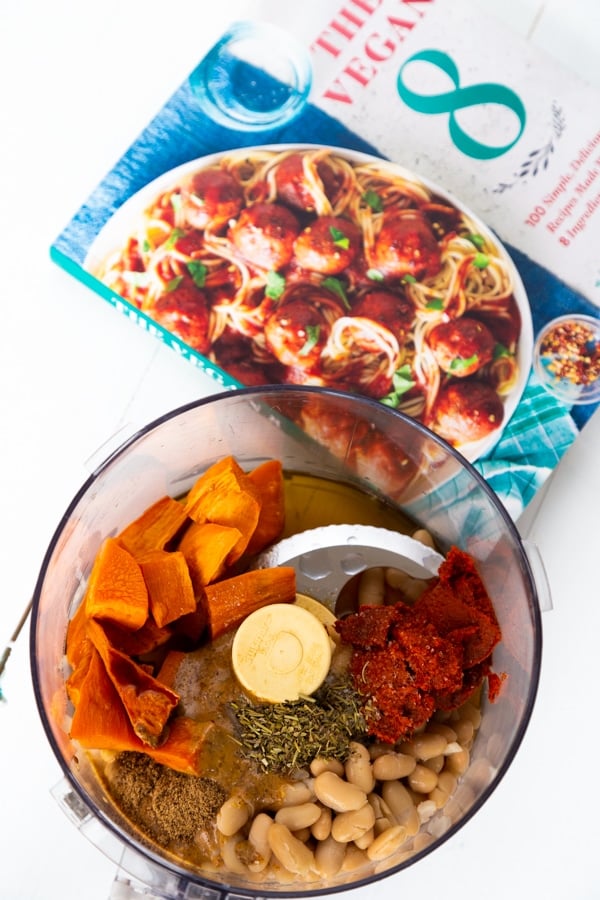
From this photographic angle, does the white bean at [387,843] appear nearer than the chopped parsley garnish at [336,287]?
Yes

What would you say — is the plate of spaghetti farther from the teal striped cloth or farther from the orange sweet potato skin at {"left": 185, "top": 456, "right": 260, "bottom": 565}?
the orange sweet potato skin at {"left": 185, "top": 456, "right": 260, "bottom": 565}

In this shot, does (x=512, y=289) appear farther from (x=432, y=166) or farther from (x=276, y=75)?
(x=276, y=75)

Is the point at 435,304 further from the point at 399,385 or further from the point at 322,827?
the point at 322,827

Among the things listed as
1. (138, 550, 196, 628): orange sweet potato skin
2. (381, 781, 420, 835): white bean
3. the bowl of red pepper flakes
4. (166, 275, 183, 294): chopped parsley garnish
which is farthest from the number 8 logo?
(381, 781, 420, 835): white bean

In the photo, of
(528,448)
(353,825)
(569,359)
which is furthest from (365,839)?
(569,359)

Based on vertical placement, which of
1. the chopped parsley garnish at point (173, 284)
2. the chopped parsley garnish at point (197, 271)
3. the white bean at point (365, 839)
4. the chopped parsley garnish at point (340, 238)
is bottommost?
the white bean at point (365, 839)

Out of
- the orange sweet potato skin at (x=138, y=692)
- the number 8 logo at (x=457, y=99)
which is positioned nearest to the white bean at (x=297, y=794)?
the orange sweet potato skin at (x=138, y=692)

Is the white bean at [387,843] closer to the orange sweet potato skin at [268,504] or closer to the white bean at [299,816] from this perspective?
the white bean at [299,816]
